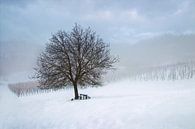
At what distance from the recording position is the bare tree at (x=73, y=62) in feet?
102

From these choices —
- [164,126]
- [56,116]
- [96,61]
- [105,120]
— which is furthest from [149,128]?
[96,61]

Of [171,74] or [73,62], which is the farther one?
[171,74]

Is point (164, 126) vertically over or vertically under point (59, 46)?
under

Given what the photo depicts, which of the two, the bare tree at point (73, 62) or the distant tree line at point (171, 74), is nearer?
the bare tree at point (73, 62)

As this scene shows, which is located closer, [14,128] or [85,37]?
[14,128]

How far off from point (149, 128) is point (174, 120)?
1455 mm

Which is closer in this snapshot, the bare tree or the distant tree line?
the bare tree

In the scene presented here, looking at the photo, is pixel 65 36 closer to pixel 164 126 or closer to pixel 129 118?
pixel 129 118

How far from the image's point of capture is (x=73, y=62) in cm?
3133

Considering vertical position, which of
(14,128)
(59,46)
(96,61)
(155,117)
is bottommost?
(14,128)

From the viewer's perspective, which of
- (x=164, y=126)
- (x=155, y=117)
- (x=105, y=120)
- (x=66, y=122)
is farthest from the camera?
(x=66, y=122)

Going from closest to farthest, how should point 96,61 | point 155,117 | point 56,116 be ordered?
point 155,117
point 56,116
point 96,61

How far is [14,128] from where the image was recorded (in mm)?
17594

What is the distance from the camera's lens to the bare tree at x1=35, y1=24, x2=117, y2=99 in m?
31.0
